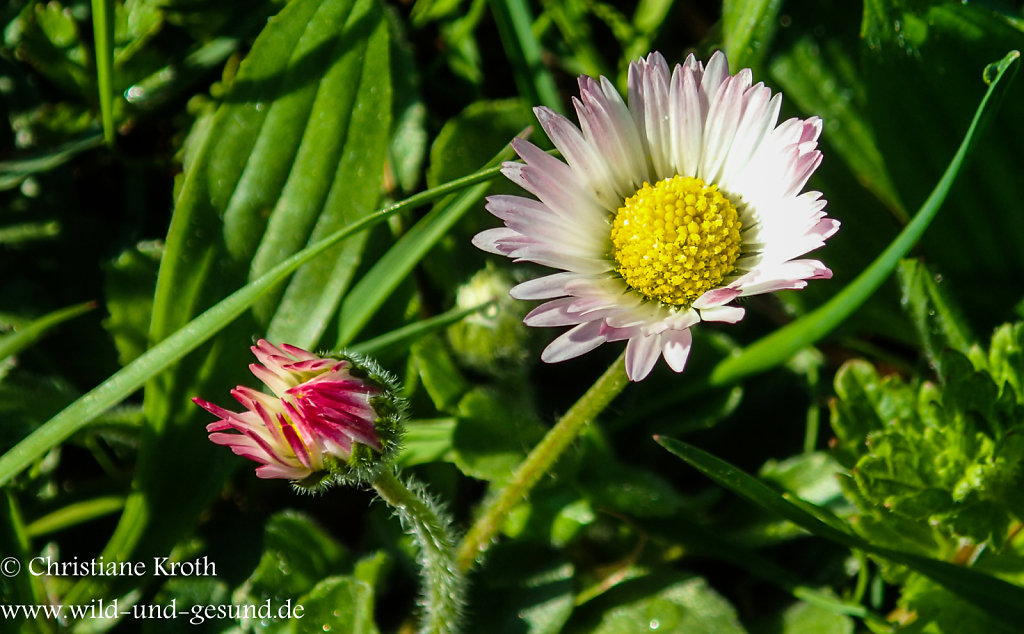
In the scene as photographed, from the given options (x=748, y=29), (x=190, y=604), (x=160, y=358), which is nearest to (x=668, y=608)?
(x=190, y=604)

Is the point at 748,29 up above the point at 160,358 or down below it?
above

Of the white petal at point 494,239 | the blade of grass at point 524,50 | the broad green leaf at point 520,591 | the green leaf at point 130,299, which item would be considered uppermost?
the blade of grass at point 524,50

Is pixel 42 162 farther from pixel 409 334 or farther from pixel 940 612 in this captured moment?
pixel 940 612

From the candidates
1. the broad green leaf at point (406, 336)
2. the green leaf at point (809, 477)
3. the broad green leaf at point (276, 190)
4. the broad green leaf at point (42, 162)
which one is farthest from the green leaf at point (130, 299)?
the green leaf at point (809, 477)

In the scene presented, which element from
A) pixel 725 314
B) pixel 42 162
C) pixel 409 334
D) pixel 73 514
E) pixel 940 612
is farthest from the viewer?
pixel 42 162

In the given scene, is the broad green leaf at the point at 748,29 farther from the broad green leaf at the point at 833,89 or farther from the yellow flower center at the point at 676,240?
the yellow flower center at the point at 676,240

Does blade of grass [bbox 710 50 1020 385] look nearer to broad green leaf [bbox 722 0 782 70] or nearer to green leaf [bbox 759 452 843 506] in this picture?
green leaf [bbox 759 452 843 506]
